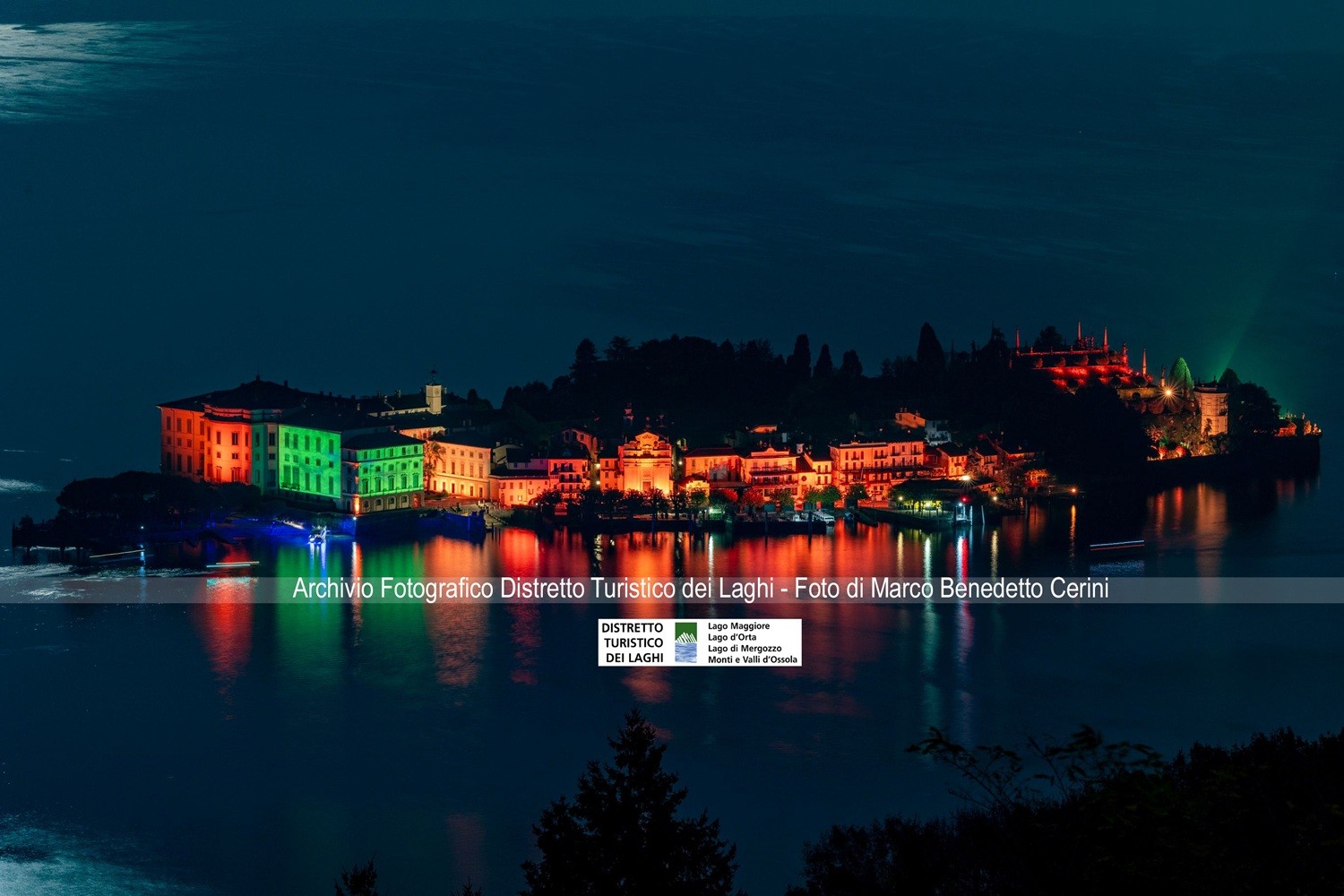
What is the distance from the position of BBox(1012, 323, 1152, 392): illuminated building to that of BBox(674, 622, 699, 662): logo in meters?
11.4

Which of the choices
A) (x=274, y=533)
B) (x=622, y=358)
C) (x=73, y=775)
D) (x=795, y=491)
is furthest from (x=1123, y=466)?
(x=73, y=775)

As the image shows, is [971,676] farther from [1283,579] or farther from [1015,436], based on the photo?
[1015,436]

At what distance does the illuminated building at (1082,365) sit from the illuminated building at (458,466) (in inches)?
317

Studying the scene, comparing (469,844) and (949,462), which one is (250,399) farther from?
(469,844)

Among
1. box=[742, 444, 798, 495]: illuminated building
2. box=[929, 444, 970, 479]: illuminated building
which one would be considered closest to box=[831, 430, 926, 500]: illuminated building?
box=[929, 444, 970, 479]: illuminated building

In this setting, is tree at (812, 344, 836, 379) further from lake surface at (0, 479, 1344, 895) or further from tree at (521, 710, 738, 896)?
tree at (521, 710, 738, 896)

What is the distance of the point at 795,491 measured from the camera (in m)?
19.1

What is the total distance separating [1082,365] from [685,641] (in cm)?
1300

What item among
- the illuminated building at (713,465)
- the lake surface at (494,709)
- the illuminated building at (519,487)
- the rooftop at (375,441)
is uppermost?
the rooftop at (375,441)

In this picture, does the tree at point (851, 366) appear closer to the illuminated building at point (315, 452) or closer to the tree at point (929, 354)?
the tree at point (929, 354)

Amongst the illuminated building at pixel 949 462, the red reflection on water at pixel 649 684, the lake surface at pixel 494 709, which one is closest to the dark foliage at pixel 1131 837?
the lake surface at pixel 494 709

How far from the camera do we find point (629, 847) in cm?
586

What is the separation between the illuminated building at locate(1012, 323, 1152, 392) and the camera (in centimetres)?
2402

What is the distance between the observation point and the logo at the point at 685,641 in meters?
12.4
